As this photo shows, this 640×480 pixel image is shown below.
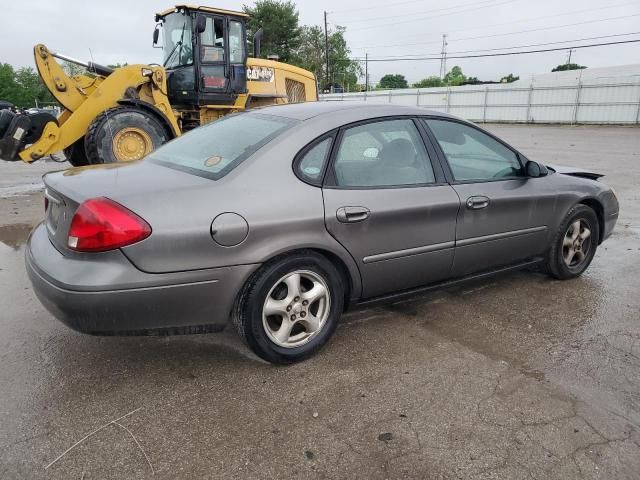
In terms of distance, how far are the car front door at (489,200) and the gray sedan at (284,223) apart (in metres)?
0.01

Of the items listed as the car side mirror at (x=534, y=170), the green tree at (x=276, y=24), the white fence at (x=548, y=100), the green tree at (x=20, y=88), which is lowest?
the car side mirror at (x=534, y=170)

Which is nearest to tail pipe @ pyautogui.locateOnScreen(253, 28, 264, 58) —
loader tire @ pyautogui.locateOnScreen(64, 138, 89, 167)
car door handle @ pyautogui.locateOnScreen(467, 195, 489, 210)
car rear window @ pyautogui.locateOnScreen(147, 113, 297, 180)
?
loader tire @ pyautogui.locateOnScreen(64, 138, 89, 167)

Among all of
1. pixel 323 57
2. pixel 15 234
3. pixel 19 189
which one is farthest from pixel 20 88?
pixel 15 234

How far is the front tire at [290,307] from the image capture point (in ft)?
9.25

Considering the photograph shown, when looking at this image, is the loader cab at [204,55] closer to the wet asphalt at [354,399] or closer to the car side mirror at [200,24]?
the car side mirror at [200,24]

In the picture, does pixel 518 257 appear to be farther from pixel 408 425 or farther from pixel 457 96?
pixel 457 96

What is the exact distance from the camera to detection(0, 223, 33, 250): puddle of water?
550 cm

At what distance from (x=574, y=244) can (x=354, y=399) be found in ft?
8.93

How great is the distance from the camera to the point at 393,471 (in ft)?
7.14

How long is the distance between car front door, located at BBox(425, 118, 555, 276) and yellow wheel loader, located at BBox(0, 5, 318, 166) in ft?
19.7

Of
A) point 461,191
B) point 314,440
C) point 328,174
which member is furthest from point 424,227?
point 314,440

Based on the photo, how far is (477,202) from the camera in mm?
3617

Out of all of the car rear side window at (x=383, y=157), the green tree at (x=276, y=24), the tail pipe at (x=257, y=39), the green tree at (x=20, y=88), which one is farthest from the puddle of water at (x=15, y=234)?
the green tree at (x=20, y=88)

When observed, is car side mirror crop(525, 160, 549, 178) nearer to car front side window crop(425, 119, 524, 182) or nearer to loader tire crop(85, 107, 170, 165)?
car front side window crop(425, 119, 524, 182)
